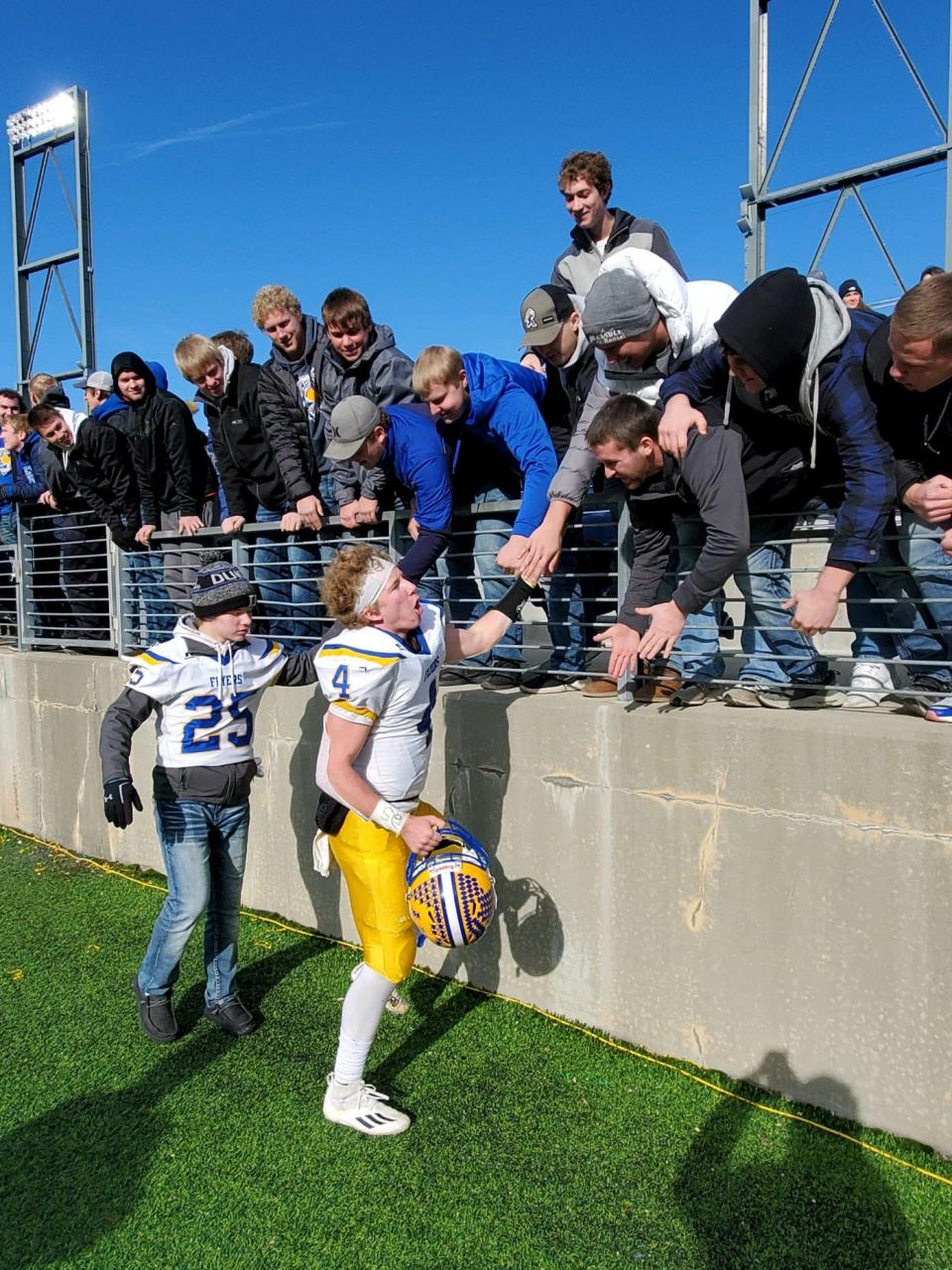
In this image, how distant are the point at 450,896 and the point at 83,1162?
1.81m

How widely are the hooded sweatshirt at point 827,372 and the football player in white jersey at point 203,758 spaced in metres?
2.54

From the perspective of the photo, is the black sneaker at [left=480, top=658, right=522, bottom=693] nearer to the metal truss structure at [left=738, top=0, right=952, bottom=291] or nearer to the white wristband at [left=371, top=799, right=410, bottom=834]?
the white wristband at [left=371, top=799, right=410, bottom=834]

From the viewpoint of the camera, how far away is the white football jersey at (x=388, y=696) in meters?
3.91

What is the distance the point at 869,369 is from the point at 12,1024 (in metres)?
5.02

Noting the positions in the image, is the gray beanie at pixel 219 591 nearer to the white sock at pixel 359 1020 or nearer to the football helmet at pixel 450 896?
the football helmet at pixel 450 896

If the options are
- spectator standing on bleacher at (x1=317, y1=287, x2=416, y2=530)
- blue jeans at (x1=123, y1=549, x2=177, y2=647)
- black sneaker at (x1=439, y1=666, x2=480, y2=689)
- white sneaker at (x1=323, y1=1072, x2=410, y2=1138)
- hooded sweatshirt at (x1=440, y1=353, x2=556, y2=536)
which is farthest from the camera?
blue jeans at (x1=123, y1=549, x2=177, y2=647)

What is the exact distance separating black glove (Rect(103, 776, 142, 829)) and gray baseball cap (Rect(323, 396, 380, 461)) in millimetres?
1818

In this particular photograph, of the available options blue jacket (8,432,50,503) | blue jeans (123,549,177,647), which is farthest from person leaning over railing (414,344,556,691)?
blue jacket (8,432,50,503)

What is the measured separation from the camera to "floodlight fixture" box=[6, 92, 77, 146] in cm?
1366

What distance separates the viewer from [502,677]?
18.1ft

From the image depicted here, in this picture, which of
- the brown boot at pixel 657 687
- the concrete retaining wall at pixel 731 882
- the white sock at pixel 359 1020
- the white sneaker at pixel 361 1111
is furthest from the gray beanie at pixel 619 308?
the white sneaker at pixel 361 1111

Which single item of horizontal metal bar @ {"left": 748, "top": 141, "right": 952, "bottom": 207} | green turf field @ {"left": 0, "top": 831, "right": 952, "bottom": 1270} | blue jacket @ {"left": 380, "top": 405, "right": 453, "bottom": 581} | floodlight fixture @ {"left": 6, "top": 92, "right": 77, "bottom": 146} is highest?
floodlight fixture @ {"left": 6, "top": 92, "right": 77, "bottom": 146}

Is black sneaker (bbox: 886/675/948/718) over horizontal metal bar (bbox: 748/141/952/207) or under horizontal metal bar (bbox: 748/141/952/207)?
under

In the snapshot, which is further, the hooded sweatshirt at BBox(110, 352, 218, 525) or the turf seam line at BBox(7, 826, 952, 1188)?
the hooded sweatshirt at BBox(110, 352, 218, 525)
